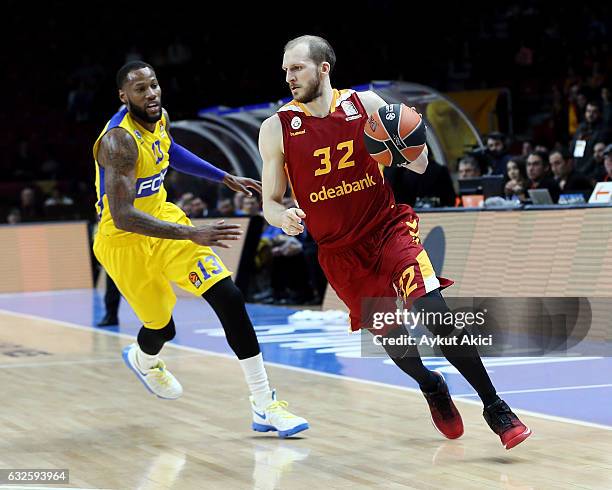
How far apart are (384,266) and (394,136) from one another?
715 mm

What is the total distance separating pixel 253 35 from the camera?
2659 cm

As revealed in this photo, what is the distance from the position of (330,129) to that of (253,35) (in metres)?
21.6

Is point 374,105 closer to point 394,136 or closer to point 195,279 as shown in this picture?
point 394,136

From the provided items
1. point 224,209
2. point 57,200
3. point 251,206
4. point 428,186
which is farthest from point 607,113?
point 57,200

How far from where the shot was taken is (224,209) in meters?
17.4

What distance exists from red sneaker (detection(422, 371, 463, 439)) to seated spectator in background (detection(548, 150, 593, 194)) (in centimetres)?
643

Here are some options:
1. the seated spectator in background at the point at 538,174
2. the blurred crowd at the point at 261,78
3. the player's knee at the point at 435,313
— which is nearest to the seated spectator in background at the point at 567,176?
the seated spectator in background at the point at 538,174

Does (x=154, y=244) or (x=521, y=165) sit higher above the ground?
(x=154, y=244)

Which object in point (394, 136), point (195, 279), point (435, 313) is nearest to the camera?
point (394, 136)

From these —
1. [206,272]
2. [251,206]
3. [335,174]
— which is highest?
[335,174]

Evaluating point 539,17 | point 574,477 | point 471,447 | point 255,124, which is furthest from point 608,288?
point 539,17

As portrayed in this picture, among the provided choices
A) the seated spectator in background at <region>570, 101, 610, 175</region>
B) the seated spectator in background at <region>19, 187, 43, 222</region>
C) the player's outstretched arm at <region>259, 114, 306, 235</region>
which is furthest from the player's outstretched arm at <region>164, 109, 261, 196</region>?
the seated spectator in background at <region>19, 187, 43, 222</region>

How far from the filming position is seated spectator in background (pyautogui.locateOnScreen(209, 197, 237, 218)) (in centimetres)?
1622

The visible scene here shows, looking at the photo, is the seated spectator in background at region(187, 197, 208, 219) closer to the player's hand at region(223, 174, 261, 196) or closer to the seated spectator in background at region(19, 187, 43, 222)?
the seated spectator in background at region(19, 187, 43, 222)
